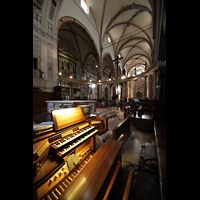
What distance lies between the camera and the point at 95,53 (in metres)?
12.4

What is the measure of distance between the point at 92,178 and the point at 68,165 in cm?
71

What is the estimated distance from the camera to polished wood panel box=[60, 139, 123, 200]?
0.82 meters

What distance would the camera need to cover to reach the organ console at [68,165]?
Result: 0.87 m

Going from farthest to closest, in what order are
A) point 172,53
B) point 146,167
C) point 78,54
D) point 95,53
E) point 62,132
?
point 78,54, point 95,53, point 146,167, point 62,132, point 172,53

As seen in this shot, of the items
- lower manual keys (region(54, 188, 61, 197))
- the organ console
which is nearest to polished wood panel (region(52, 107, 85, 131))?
the organ console

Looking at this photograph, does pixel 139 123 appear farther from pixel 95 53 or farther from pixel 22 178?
pixel 95 53

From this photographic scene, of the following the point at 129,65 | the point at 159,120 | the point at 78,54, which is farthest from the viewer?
the point at 129,65

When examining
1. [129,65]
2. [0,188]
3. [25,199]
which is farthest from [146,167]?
[129,65]

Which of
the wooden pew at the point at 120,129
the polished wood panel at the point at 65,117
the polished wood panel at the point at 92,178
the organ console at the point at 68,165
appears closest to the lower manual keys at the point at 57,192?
the organ console at the point at 68,165

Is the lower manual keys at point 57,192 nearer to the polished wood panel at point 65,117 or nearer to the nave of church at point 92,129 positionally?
the nave of church at point 92,129

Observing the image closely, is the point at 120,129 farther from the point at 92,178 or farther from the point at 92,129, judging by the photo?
the point at 92,178

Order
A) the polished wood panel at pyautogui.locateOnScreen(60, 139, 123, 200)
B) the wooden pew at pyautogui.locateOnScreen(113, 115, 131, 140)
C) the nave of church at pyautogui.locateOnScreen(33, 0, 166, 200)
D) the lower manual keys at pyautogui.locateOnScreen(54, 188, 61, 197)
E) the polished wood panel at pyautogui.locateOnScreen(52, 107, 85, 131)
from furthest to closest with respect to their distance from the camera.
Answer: the wooden pew at pyautogui.locateOnScreen(113, 115, 131, 140) → the polished wood panel at pyautogui.locateOnScreen(52, 107, 85, 131) → the lower manual keys at pyautogui.locateOnScreen(54, 188, 61, 197) → the nave of church at pyautogui.locateOnScreen(33, 0, 166, 200) → the polished wood panel at pyautogui.locateOnScreen(60, 139, 123, 200)

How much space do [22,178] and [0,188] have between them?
0.38 feet

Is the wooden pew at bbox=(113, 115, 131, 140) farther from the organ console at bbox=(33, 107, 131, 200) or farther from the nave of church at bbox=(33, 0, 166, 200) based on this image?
the organ console at bbox=(33, 107, 131, 200)
